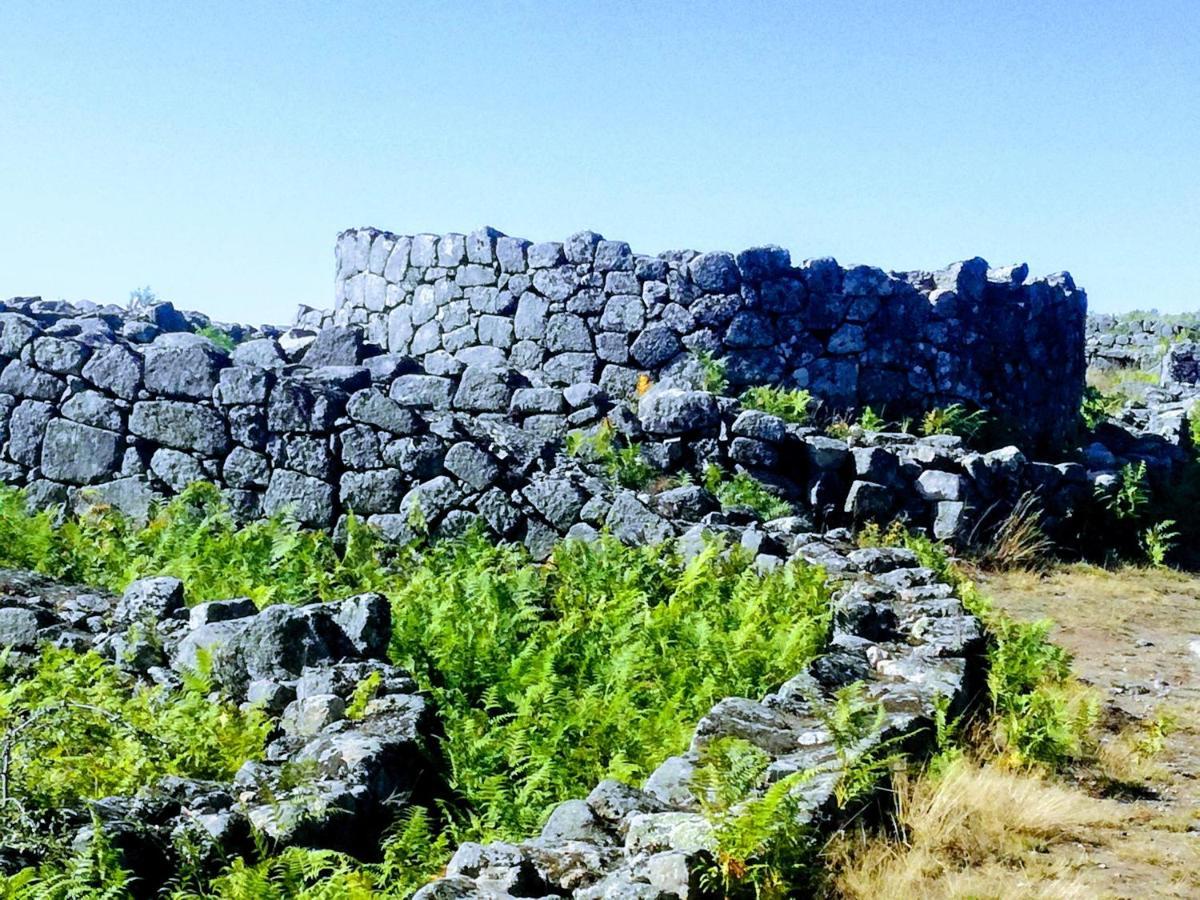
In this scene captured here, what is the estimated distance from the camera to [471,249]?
17969mm

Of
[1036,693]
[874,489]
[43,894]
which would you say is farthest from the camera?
[874,489]

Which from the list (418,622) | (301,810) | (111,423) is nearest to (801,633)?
(418,622)

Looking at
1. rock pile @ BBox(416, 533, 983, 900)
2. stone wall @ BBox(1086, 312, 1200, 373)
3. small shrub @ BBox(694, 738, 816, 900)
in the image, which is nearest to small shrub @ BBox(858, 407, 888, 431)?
rock pile @ BBox(416, 533, 983, 900)

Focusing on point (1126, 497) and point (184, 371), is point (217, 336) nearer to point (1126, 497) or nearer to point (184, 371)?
point (184, 371)

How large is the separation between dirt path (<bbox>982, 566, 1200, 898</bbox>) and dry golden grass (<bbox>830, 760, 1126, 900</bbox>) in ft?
0.27

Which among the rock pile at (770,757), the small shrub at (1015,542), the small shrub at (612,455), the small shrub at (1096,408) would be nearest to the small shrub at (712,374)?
the small shrub at (612,455)

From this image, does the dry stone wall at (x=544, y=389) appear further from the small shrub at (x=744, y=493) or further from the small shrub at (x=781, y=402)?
the small shrub at (x=781, y=402)

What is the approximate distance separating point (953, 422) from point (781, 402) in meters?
2.93

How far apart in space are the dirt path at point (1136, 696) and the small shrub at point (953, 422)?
11.6 ft

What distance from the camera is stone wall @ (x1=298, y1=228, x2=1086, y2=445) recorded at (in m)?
16.8

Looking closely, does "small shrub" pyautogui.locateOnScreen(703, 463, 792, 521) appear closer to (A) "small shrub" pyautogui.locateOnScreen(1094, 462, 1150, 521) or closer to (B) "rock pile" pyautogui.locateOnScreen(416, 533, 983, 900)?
(B) "rock pile" pyautogui.locateOnScreen(416, 533, 983, 900)

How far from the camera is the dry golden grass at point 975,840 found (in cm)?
489

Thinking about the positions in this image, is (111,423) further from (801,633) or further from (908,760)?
(908,760)

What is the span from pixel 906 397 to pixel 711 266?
3.41 meters
